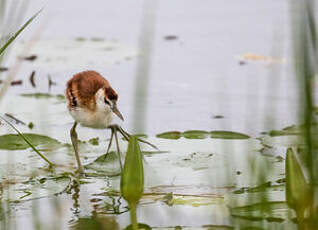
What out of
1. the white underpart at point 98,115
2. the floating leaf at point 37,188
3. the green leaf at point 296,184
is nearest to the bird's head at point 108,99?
the white underpart at point 98,115

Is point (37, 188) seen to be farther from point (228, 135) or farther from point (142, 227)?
point (228, 135)

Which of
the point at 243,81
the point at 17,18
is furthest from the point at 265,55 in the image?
the point at 17,18

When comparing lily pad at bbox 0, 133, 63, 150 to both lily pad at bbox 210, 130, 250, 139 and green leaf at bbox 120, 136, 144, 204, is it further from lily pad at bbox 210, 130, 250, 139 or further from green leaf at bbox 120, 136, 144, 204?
green leaf at bbox 120, 136, 144, 204

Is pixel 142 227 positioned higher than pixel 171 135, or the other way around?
pixel 171 135

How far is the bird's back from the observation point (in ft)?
15.2

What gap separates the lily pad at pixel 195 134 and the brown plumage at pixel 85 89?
655mm

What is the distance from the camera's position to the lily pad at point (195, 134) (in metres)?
4.95

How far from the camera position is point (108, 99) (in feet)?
14.7

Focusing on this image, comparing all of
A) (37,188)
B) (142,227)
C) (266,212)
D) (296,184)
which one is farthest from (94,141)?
(296,184)

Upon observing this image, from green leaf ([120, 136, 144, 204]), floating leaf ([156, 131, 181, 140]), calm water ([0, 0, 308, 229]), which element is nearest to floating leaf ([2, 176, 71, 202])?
calm water ([0, 0, 308, 229])

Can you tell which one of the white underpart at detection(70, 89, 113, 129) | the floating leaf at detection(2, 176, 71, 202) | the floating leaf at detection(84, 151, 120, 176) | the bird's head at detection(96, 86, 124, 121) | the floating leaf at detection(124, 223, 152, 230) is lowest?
the floating leaf at detection(124, 223, 152, 230)

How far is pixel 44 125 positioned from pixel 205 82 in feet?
5.42

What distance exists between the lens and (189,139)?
496 centimetres

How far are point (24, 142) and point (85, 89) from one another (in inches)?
21.5
